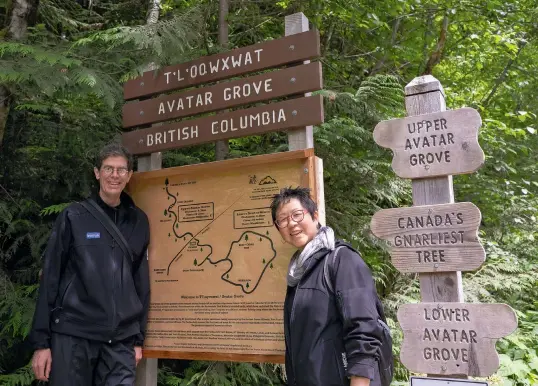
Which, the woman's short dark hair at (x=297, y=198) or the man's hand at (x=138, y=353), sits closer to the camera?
the woman's short dark hair at (x=297, y=198)

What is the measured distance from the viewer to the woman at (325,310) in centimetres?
246

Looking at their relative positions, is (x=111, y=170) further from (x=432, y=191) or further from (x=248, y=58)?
(x=432, y=191)

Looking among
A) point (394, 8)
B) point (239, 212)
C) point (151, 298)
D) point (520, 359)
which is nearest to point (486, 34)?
point (394, 8)

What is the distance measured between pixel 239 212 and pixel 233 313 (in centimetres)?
73

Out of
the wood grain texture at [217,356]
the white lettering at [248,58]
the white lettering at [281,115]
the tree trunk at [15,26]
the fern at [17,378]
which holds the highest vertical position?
the tree trunk at [15,26]

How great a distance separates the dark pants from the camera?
11.7 ft

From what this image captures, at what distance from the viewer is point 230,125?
3887 mm

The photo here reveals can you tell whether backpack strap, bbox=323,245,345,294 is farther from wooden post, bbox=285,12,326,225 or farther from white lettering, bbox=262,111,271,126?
white lettering, bbox=262,111,271,126

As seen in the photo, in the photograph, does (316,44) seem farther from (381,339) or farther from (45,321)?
(45,321)

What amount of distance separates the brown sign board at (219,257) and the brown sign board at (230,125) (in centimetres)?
21

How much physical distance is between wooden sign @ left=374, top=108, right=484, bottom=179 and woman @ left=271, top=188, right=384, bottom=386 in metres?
0.78

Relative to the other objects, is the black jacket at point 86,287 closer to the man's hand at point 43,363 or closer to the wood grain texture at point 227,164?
the man's hand at point 43,363

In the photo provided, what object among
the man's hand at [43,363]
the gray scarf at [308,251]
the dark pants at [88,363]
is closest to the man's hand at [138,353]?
the dark pants at [88,363]

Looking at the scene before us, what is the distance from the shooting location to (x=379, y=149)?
17.2 feet
